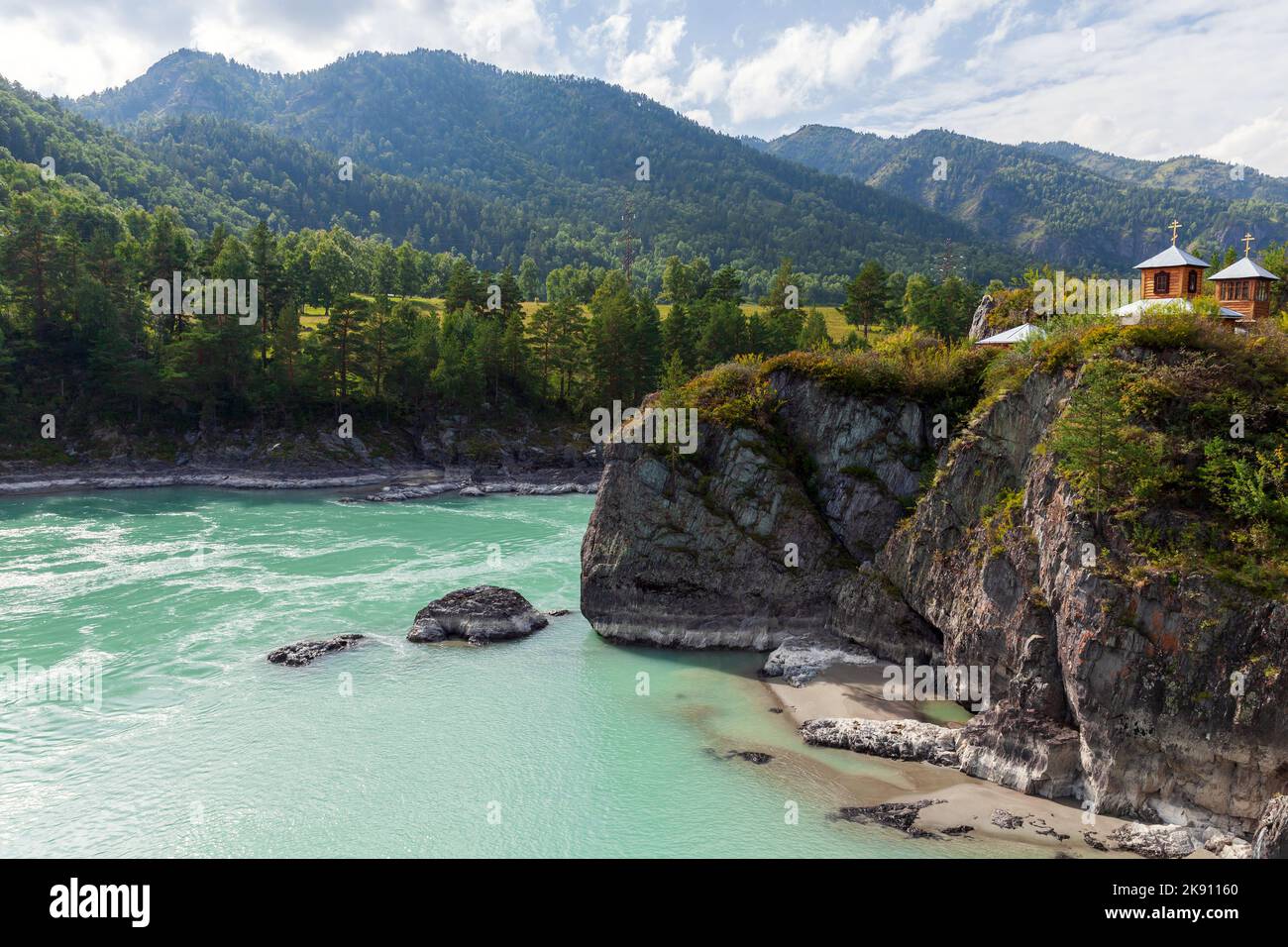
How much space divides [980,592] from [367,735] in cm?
1993

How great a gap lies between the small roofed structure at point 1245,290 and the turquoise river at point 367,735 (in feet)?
91.6

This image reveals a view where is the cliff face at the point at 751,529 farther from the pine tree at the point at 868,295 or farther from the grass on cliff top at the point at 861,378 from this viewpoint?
the pine tree at the point at 868,295

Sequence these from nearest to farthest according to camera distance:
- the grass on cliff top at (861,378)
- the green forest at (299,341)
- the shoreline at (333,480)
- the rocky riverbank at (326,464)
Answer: the grass on cliff top at (861,378), the shoreline at (333,480), the rocky riverbank at (326,464), the green forest at (299,341)

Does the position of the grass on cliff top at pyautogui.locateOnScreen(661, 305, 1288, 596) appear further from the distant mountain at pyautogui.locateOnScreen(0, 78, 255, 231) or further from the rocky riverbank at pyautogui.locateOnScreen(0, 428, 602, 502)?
the distant mountain at pyautogui.locateOnScreen(0, 78, 255, 231)

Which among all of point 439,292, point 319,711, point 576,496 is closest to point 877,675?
point 319,711

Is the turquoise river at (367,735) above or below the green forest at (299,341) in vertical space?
below

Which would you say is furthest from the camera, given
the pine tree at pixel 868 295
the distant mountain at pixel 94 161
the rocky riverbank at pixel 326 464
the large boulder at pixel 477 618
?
the distant mountain at pixel 94 161

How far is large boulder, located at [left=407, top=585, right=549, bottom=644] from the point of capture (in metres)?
33.5

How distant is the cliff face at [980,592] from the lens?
61.6 ft

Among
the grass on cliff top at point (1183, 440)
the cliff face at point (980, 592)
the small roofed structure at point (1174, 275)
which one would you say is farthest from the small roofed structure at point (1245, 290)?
the cliff face at point (980, 592)

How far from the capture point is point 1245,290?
36719mm

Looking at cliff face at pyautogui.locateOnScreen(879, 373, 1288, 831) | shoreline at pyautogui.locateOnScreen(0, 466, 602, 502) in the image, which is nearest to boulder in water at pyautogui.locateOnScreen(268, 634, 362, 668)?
cliff face at pyautogui.locateOnScreen(879, 373, 1288, 831)

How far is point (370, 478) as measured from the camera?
234ft

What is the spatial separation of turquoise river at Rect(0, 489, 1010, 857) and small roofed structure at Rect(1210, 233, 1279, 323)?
1100 inches
